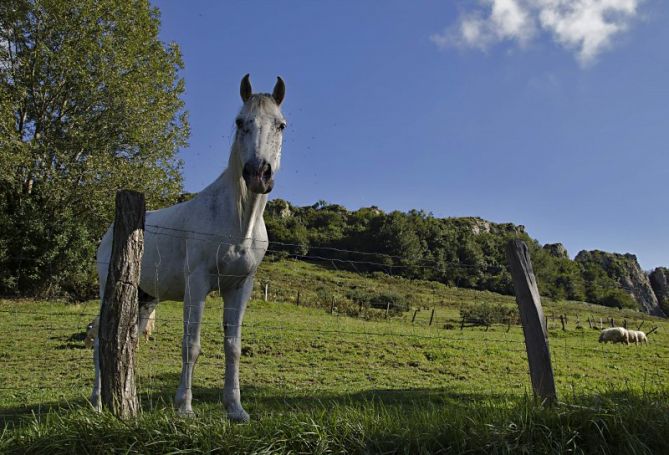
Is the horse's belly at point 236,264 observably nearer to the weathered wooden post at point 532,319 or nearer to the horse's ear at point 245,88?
the horse's ear at point 245,88

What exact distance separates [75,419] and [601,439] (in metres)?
3.83

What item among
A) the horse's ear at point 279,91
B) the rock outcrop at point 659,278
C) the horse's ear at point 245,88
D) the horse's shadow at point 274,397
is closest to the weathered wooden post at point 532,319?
the horse's shadow at point 274,397

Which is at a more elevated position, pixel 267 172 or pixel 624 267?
pixel 624 267

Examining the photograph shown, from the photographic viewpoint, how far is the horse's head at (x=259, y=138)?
4.11 meters

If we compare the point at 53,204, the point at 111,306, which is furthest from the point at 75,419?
the point at 53,204

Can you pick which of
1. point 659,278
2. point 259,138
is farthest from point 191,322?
point 659,278

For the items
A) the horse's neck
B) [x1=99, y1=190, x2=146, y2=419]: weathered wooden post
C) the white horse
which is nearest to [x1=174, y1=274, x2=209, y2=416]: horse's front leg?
the white horse

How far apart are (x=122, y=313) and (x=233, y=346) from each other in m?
1.34

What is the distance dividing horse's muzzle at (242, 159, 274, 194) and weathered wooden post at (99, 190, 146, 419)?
90cm

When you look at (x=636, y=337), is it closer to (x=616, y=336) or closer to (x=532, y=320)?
(x=616, y=336)

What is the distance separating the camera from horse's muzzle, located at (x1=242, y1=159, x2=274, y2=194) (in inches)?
159

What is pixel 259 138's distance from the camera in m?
→ 4.33

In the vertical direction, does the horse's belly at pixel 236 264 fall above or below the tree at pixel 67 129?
below

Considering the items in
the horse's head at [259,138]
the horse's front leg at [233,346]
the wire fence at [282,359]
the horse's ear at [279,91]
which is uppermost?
the horse's ear at [279,91]
